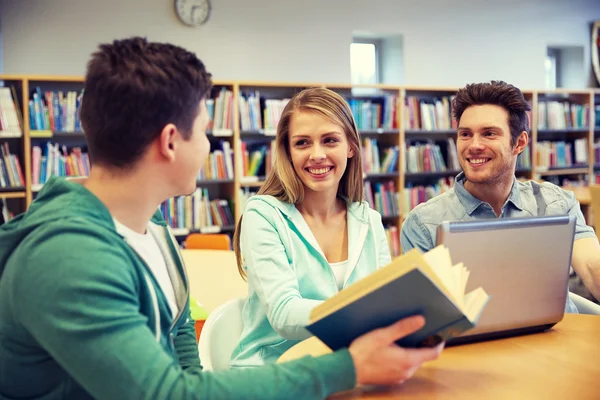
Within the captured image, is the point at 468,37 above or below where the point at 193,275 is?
above

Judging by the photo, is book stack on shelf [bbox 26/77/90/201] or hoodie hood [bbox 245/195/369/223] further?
book stack on shelf [bbox 26/77/90/201]

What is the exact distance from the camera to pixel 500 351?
4.23 feet

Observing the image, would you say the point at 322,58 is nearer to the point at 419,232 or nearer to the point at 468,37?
the point at 468,37

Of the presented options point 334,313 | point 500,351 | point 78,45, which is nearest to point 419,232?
point 500,351

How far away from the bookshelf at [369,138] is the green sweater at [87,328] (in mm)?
3943

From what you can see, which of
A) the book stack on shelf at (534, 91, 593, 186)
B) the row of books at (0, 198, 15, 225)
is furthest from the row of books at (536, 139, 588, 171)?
the row of books at (0, 198, 15, 225)

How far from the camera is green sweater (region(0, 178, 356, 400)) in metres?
0.83

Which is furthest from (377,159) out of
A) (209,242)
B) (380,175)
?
(209,242)

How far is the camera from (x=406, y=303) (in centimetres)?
90

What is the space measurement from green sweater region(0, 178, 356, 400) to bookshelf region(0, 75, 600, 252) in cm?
394

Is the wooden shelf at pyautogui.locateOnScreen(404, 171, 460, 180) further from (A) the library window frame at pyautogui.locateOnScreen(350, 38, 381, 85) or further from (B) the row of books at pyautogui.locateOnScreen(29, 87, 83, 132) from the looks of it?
(B) the row of books at pyautogui.locateOnScreen(29, 87, 83, 132)

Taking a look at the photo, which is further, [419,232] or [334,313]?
[419,232]

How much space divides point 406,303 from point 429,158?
214 inches

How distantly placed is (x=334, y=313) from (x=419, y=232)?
1198 millimetres
